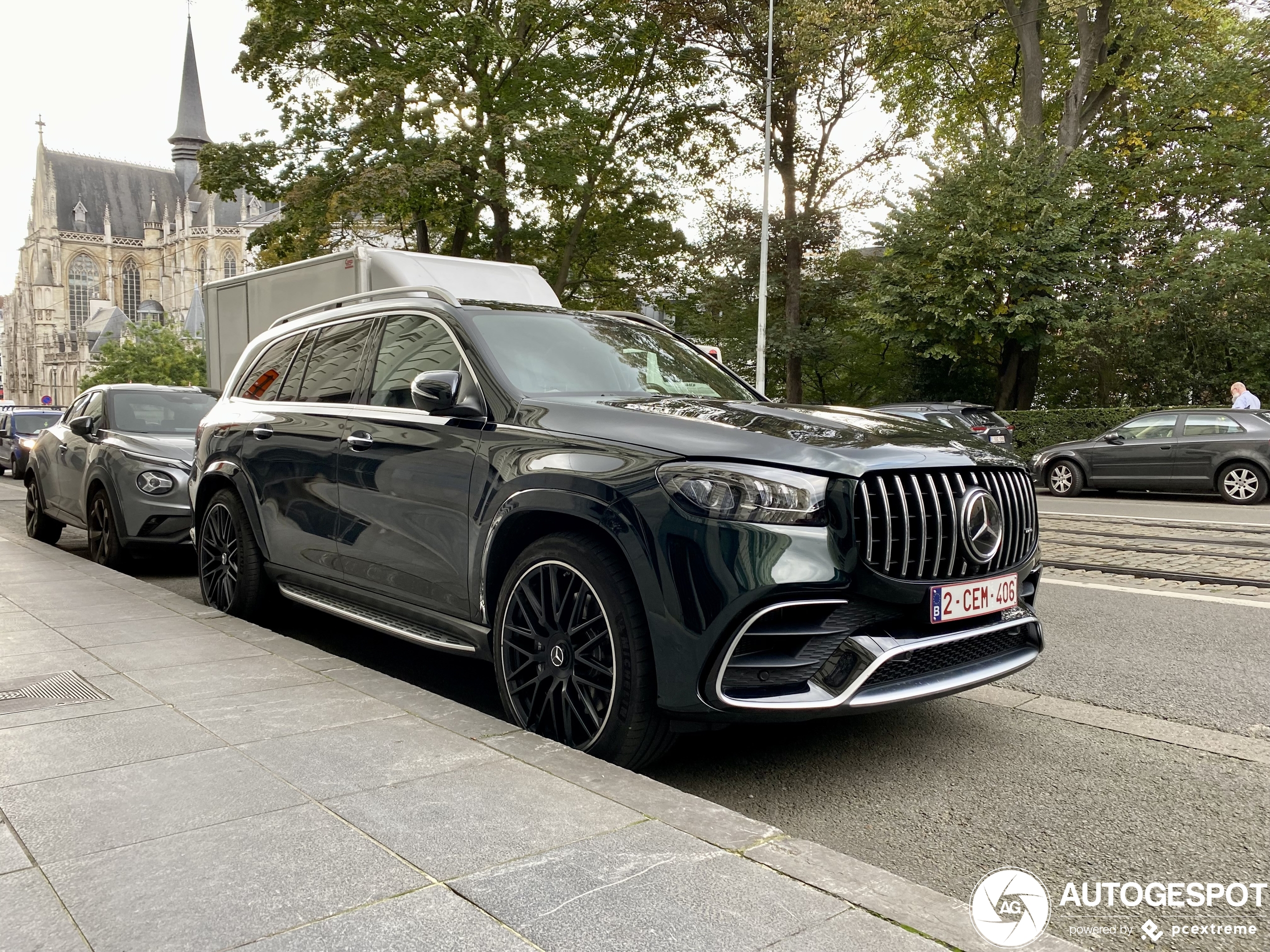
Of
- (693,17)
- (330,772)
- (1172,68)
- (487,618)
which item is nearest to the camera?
(330,772)

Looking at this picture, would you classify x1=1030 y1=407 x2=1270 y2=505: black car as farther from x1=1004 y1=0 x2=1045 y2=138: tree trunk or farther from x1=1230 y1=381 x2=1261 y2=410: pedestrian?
x1=1004 y1=0 x2=1045 y2=138: tree trunk

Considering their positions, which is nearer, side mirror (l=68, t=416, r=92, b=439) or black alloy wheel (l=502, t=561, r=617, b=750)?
black alloy wheel (l=502, t=561, r=617, b=750)

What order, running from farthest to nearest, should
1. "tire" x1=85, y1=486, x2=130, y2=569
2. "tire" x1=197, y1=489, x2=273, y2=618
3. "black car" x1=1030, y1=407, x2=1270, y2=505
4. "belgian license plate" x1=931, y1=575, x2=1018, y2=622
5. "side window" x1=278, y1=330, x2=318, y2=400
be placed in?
1. "black car" x1=1030, y1=407, x2=1270, y2=505
2. "tire" x1=85, y1=486, x2=130, y2=569
3. "tire" x1=197, y1=489, x2=273, y2=618
4. "side window" x1=278, y1=330, x2=318, y2=400
5. "belgian license plate" x1=931, y1=575, x2=1018, y2=622

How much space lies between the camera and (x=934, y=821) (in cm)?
330

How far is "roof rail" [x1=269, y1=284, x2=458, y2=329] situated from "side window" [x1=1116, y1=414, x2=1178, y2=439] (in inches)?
566

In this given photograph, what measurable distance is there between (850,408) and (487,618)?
1861 mm

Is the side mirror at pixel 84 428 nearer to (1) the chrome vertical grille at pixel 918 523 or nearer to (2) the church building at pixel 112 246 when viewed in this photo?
(1) the chrome vertical grille at pixel 918 523

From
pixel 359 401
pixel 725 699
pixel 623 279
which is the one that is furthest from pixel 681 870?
pixel 623 279

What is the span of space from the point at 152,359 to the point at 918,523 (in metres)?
84.6

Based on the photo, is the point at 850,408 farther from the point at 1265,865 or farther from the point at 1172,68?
the point at 1172,68

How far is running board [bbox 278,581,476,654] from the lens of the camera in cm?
433

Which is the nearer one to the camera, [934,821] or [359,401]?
[934,821]

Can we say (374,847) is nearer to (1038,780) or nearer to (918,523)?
(918,523)

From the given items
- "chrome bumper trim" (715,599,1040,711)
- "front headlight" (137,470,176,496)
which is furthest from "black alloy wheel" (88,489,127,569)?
"chrome bumper trim" (715,599,1040,711)
